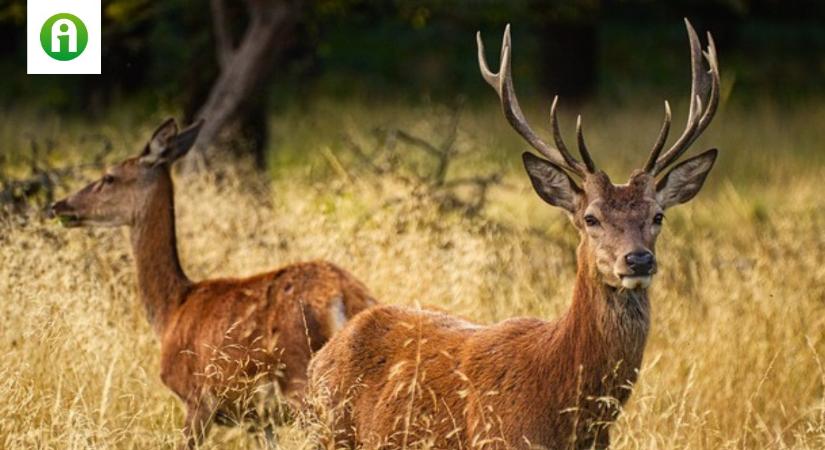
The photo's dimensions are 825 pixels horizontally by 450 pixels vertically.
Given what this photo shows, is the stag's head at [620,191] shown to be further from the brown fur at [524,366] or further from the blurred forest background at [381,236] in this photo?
the blurred forest background at [381,236]

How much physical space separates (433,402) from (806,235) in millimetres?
4384

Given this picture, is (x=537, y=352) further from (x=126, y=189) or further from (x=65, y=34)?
(x=65, y=34)

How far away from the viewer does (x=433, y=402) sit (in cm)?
546

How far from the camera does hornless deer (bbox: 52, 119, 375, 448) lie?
21.4ft

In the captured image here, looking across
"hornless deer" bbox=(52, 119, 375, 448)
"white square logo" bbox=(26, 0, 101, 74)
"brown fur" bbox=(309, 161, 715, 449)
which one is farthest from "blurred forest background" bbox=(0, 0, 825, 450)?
"white square logo" bbox=(26, 0, 101, 74)

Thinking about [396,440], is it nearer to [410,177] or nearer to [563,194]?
[563,194]

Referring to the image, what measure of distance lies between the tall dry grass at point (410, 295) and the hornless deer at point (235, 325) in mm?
164

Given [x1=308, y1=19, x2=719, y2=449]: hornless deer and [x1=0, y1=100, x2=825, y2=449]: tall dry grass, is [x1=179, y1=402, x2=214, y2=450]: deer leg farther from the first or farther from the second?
[x1=308, y1=19, x2=719, y2=449]: hornless deer

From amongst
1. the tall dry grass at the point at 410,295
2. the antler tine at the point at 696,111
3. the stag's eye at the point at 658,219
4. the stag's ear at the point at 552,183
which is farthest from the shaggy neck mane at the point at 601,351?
the antler tine at the point at 696,111

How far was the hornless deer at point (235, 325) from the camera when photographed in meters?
6.54

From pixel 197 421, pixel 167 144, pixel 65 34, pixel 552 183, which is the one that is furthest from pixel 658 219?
pixel 65 34

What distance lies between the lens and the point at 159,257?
24.9 feet

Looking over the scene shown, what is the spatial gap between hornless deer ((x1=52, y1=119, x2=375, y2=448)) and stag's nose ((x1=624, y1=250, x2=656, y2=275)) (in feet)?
4.93

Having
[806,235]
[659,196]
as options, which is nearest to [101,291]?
[659,196]
